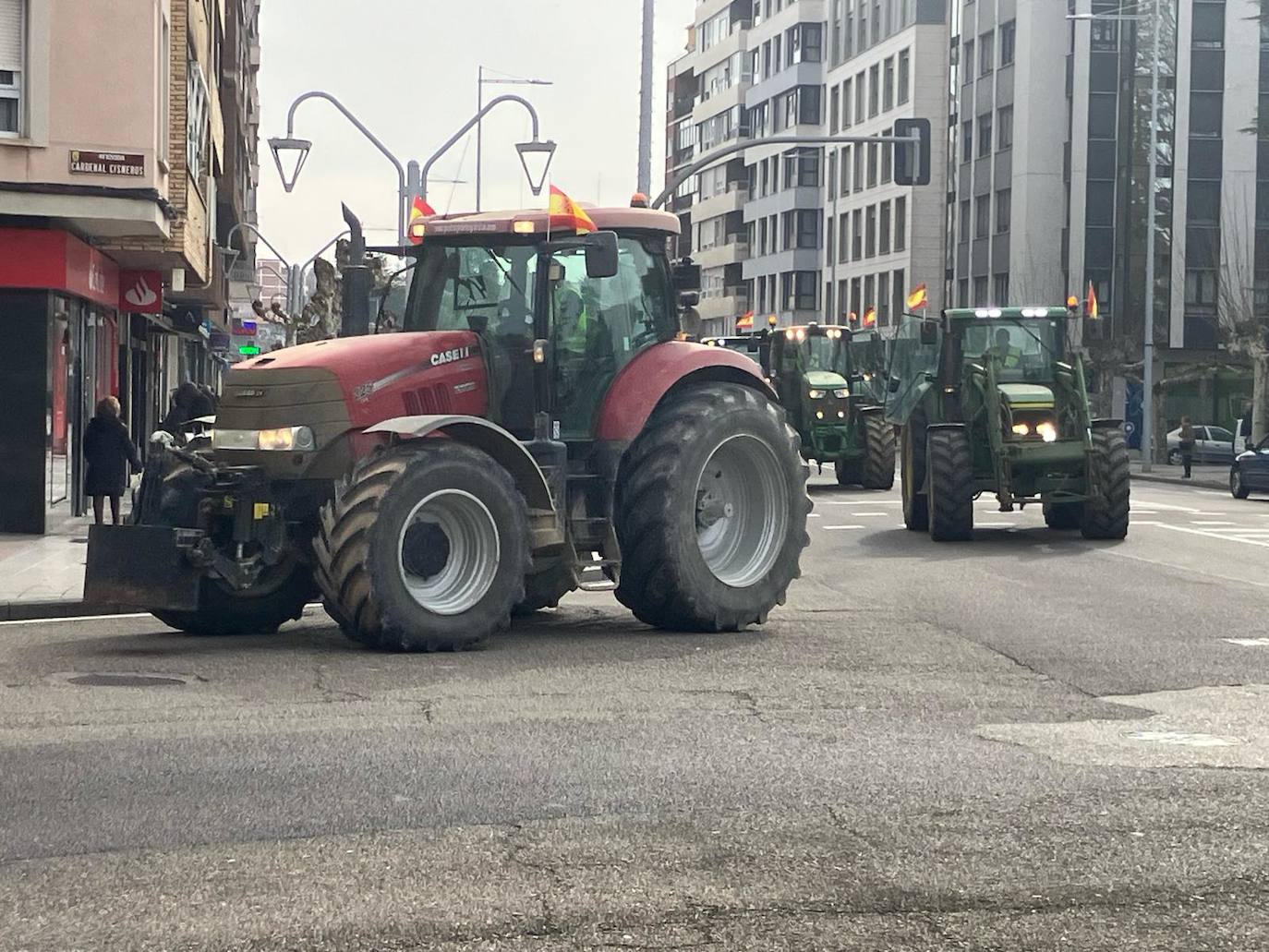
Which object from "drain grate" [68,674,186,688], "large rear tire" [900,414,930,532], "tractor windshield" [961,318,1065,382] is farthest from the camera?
"large rear tire" [900,414,930,532]

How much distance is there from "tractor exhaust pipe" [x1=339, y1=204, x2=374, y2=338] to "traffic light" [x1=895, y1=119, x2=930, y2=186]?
58.0 ft

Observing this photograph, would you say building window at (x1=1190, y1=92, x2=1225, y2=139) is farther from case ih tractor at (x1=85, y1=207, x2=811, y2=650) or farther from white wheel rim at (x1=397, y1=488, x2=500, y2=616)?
white wheel rim at (x1=397, y1=488, x2=500, y2=616)

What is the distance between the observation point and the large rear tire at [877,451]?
3775 centimetres

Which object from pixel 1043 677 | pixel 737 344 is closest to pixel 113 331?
pixel 737 344

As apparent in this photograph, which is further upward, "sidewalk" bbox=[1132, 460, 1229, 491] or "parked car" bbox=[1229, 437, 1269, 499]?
"parked car" bbox=[1229, 437, 1269, 499]

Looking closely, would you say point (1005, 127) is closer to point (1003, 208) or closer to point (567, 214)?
point (1003, 208)

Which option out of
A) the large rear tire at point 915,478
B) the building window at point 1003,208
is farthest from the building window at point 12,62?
the building window at point 1003,208

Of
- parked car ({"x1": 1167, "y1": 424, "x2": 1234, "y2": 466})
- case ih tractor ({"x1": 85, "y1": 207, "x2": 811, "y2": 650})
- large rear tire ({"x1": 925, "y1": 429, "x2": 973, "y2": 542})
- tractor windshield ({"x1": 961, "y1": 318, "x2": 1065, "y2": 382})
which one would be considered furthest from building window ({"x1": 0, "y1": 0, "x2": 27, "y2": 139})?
parked car ({"x1": 1167, "y1": 424, "x2": 1234, "y2": 466})

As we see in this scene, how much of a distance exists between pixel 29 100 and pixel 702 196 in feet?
327

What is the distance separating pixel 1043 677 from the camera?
11625 mm

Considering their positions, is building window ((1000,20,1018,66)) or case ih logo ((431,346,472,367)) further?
building window ((1000,20,1018,66))

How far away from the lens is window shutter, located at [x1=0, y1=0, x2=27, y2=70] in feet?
77.2

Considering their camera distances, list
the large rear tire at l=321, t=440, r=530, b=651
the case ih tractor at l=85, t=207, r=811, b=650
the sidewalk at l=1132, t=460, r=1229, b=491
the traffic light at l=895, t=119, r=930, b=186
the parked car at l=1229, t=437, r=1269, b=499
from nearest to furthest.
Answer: the large rear tire at l=321, t=440, r=530, b=651, the case ih tractor at l=85, t=207, r=811, b=650, the traffic light at l=895, t=119, r=930, b=186, the parked car at l=1229, t=437, r=1269, b=499, the sidewalk at l=1132, t=460, r=1229, b=491

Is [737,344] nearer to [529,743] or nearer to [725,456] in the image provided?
[725,456]
